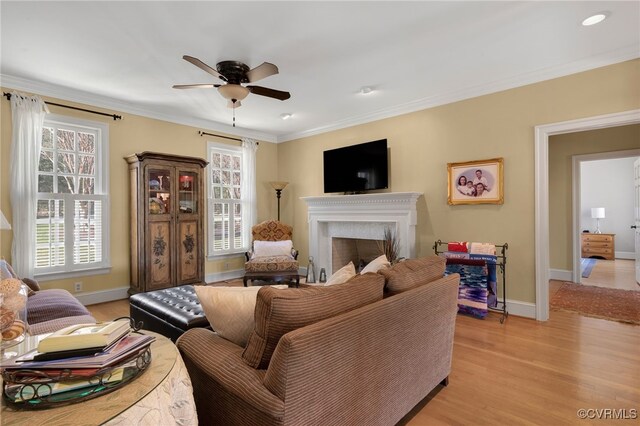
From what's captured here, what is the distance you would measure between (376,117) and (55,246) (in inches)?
180

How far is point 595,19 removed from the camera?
8.34 ft

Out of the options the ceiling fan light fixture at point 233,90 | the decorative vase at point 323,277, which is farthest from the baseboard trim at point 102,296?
the ceiling fan light fixture at point 233,90

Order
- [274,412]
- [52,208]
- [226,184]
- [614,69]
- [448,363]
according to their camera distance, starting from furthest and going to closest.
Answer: [226,184] < [52,208] < [614,69] < [448,363] < [274,412]

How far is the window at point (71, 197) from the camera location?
12.7 ft

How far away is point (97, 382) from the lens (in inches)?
37.3

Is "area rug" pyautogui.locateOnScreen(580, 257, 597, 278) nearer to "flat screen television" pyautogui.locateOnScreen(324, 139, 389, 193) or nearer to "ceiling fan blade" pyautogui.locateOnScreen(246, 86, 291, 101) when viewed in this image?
"flat screen television" pyautogui.locateOnScreen(324, 139, 389, 193)

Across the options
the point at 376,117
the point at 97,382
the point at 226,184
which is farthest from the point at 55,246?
the point at 376,117

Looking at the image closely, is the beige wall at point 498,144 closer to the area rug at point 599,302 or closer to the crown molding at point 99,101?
the area rug at point 599,302

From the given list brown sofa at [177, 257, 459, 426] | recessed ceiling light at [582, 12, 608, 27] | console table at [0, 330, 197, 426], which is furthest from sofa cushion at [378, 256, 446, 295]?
recessed ceiling light at [582, 12, 608, 27]

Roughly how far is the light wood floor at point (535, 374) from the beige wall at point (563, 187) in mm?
2218

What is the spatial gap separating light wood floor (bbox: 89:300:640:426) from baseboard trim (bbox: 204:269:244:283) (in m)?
3.77

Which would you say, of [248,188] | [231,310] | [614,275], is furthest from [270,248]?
[614,275]

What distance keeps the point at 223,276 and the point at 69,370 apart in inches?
186

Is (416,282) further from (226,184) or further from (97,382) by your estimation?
(226,184)
